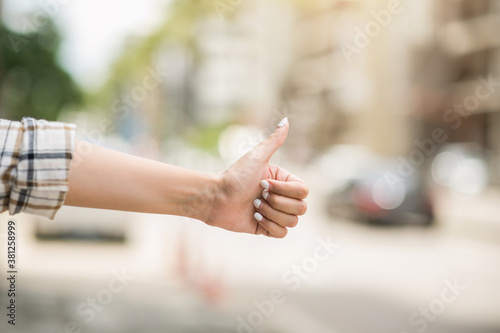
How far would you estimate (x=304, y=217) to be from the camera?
1936 centimetres

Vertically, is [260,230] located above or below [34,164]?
above

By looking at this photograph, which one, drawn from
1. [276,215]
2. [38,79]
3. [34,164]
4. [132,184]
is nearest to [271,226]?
[276,215]

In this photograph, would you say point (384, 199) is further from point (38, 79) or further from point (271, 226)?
point (271, 226)

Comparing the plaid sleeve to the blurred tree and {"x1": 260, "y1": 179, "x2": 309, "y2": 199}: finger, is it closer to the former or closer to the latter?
{"x1": 260, "y1": 179, "x2": 309, "y2": 199}: finger

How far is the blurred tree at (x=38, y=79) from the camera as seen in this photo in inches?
678

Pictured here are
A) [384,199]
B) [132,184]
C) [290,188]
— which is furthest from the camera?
[384,199]

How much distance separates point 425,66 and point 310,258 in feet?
75.3

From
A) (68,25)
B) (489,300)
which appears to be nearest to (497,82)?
(68,25)

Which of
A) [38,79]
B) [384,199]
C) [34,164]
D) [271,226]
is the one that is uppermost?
[38,79]

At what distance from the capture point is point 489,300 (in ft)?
27.1

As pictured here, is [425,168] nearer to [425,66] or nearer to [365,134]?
[425,66]

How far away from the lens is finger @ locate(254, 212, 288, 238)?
6.66 feet

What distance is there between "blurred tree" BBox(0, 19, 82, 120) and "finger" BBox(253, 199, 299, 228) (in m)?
14.7

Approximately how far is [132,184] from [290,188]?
0.46 metres
